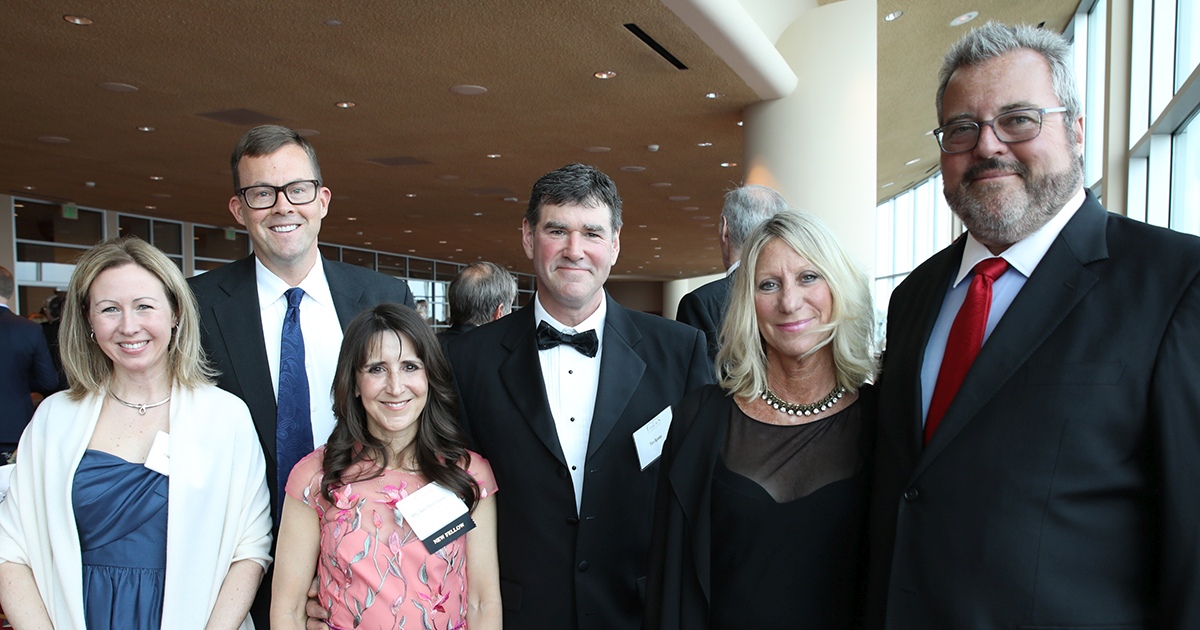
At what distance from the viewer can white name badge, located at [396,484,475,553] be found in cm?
174

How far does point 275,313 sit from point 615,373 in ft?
3.40

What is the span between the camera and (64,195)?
39.8 ft

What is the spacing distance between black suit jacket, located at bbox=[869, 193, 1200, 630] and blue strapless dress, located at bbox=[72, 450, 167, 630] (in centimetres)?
173

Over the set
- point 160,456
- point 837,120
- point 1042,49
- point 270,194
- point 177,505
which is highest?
point 837,120

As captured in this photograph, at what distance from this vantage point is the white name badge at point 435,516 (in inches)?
68.5

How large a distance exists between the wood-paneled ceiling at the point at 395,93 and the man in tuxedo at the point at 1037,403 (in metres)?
3.88

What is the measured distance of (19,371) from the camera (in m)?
4.96

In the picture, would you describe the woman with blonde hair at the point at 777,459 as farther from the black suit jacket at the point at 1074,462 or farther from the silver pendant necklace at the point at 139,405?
the silver pendant necklace at the point at 139,405

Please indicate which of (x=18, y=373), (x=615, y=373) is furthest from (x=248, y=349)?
(x=18, y=373)

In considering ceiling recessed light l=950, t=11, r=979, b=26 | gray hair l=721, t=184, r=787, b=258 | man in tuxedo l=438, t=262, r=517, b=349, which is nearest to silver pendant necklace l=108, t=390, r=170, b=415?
gray hair l=721, t=184, r=787, b=258

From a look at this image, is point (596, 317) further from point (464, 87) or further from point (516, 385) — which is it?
point (464, 87)

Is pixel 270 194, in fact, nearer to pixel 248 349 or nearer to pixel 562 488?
pixel 248 349

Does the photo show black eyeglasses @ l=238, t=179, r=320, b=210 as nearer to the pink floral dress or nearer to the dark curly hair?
the dark curly hair

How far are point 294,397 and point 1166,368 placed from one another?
6.59ft
